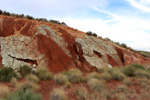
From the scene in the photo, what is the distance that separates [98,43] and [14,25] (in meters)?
11.6

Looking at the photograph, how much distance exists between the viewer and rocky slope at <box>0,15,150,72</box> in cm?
1429

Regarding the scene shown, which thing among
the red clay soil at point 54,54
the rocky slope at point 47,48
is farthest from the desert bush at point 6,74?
the red clay soil at point 54,54

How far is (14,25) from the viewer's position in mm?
17000

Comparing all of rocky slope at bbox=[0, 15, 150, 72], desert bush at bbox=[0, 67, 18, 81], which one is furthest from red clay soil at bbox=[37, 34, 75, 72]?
desert bush at bbox=[0, 67, 18, 81]

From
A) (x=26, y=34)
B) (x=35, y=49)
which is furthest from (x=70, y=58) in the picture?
(x=26, y=34)

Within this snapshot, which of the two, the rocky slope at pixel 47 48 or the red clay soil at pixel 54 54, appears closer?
the rocky slope at pixel 47 48

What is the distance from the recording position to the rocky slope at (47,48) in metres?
14.3

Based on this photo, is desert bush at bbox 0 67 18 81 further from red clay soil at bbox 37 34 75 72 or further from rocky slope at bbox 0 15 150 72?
red clay soil at bbox 37 34 75 72

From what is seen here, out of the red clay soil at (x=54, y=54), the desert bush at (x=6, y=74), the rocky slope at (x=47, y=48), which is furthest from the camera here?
the red clay soil at (x=54, y=54)

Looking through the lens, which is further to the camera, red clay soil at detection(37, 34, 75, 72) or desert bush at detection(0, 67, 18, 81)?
red clay soil at detection(37, 34, 75, 72)

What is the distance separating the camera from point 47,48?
15891 mm

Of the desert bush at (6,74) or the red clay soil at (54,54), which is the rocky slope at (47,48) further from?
the desert bush at (6,74)

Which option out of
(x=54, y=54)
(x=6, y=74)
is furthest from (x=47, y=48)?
(x=6, y=74)

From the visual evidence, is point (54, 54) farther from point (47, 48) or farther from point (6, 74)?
point (6, 74)
